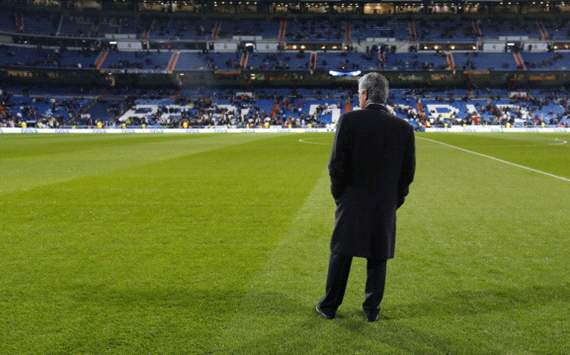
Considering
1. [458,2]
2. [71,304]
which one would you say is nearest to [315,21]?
[458,2]

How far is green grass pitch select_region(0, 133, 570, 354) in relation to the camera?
3832mm

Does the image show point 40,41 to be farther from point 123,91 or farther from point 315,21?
point 315,21

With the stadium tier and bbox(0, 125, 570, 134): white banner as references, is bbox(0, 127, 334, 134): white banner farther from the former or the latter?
the stadium tier

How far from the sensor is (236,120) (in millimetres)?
64688

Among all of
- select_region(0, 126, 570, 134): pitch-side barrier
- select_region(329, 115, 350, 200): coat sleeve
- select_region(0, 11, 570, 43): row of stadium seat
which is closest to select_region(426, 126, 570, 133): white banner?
select_region(0, 126, 570, 134): pitch-side barrier

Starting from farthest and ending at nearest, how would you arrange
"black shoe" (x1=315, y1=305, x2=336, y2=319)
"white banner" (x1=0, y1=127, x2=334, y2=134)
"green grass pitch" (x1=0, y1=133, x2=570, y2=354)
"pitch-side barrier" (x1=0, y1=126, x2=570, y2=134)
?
"white banner" (x1=0, y1=127, x2=334, y2=134), "pitch-side barrier" (x1=0, y1=126, x2=570, y2=134), "black shoe" (x1=315, y1=305, x2=336, y2=319), "green grass pitch" (x1=0, y1=133, x2=570, y2=354)

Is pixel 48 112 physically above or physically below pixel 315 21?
below

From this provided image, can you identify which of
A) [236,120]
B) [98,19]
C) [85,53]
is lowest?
[236,120]

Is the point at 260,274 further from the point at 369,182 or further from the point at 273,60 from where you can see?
the point at 273,60

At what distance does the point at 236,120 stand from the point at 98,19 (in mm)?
36431

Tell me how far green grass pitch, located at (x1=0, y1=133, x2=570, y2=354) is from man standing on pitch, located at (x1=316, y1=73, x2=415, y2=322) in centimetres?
35

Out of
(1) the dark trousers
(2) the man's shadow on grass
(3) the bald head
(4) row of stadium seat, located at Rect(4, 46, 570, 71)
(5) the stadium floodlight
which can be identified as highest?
(4) row of stadium seat, located at Rect(4, 46, 570, 71)

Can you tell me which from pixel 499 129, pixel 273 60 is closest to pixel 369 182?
pixel 499 129

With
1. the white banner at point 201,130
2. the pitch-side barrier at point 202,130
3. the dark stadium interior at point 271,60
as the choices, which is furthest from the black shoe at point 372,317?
the dark stadium interior at point 271,60
